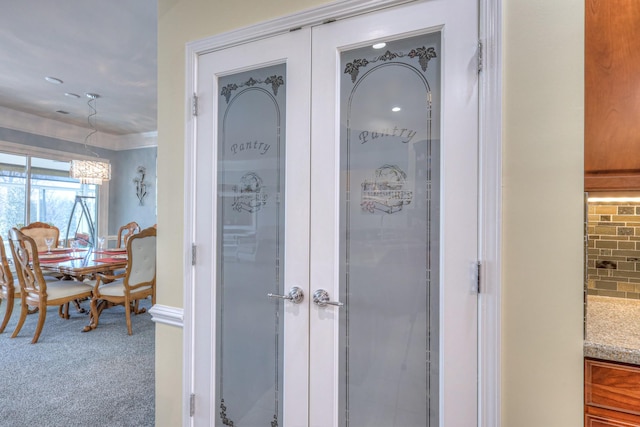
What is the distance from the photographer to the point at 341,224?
52.3 inches

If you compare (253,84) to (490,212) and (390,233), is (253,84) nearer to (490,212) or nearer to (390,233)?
(390,233)

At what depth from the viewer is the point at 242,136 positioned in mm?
1569

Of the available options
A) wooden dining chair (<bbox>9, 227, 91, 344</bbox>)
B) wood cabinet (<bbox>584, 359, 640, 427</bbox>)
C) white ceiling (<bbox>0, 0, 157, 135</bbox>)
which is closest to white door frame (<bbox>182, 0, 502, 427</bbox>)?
wood cabinet (<bbox>584, 359, 640, 427</bbox>)

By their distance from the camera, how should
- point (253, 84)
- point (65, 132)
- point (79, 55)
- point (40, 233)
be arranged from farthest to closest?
1. point (65, 132)
2. point (40, 233)
3. point (79, 55)
4. point (253, 84)

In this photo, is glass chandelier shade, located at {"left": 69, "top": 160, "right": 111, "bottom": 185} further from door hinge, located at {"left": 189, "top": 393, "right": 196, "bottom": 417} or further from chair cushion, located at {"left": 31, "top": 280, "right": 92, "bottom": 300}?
door hinge, located at {"left": 189, "top": 393, "right": 196, "bottom": 417}

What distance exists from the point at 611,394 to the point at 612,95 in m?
1.02

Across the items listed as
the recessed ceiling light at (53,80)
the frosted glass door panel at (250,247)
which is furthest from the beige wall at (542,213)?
the recessed ceiling light at (53,80)

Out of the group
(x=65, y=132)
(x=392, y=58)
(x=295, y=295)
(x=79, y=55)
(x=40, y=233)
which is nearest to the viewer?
(x=392, y=58)

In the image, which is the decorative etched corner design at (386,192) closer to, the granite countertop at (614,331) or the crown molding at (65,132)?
the granite countertop at (614,331)

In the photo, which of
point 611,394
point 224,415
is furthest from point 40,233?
point 611,394

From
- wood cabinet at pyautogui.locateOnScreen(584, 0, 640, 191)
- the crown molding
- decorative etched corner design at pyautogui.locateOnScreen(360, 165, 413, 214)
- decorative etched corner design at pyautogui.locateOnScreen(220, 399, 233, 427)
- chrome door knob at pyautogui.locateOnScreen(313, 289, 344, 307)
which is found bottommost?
decorative etched corner design at pyautogui.locateOnScreen(220, 399, 233, 427)

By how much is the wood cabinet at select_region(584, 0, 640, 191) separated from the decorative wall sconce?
660 centimetres

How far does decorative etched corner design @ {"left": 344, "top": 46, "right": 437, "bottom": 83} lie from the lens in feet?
3.91

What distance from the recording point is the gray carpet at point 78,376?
2.15m
